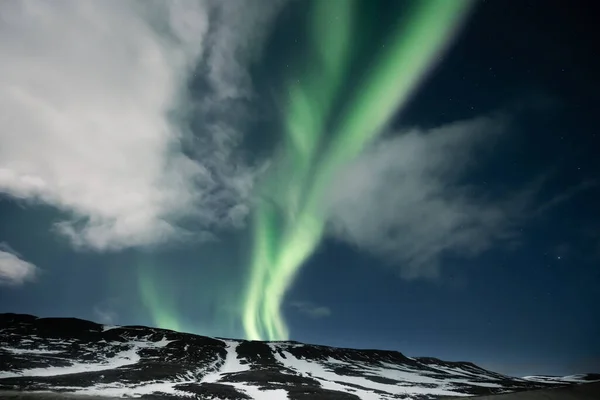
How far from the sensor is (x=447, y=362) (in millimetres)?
157250

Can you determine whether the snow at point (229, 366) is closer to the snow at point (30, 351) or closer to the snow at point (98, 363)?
the snow at point (98, 363)

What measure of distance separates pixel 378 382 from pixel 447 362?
314 ft

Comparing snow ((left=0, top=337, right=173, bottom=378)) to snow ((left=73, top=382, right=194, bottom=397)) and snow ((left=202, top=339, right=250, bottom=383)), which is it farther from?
snow ((left=202, top=339, right=250, bottom=383))

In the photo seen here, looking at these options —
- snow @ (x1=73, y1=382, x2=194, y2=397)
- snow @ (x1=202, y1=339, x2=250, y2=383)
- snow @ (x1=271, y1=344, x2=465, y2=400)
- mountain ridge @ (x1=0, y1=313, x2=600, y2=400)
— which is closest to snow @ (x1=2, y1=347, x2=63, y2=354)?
mountain ridge @ (x1=0, y1=313, x2=600, y2=400)

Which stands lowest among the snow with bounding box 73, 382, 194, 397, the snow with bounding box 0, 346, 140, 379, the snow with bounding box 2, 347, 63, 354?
the snow with bounding box 73, 382, 194, 397

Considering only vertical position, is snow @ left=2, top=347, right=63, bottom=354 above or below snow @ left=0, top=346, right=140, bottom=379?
above

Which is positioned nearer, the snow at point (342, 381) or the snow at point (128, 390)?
the snow at point (128, 390)

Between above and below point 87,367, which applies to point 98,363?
above

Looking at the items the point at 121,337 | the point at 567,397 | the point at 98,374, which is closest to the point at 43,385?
the point at 98,374

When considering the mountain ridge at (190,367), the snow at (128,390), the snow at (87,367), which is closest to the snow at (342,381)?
the mountain ridge at (190,367)

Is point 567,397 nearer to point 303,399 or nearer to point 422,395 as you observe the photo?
point 303,399

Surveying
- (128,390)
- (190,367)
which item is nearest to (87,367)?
(190,367)

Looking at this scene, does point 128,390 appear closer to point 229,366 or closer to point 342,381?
point 229,366

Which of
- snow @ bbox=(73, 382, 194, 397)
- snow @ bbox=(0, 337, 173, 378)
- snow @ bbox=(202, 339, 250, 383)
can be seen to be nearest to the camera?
snow @ bbox=(73, 382, 194, 397)
